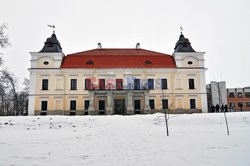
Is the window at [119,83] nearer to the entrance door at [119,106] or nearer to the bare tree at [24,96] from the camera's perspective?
the entrance door at [119,106]

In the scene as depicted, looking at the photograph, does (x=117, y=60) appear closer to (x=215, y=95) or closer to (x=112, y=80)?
(x=112, y=80)

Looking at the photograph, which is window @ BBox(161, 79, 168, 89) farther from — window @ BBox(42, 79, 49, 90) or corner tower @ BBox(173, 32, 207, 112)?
window @ BBox(42, 79, 49, 90)

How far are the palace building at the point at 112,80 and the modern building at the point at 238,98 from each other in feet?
95.1

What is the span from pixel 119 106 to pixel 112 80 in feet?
13.9

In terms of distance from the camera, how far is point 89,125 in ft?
47.2

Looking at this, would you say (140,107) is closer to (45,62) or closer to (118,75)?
(118,75)

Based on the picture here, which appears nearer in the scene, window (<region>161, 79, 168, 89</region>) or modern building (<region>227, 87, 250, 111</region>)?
window (<region>161, 79, 168, 89</region>)

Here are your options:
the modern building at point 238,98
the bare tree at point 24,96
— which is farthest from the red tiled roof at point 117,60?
the modern building at point 238,98

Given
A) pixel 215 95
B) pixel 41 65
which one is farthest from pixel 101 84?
pixel 215 95

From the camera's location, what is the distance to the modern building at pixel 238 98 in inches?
2038

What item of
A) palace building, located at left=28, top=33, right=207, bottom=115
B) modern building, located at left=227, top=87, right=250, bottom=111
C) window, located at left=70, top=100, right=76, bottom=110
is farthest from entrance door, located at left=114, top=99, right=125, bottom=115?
modern building, located at left=227, top=87, right=250, bottom=111

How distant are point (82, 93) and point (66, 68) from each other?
14.2 ft

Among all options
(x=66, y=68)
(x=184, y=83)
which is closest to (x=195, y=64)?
(x=184, y=83)

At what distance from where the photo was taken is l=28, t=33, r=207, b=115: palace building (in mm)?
27312
